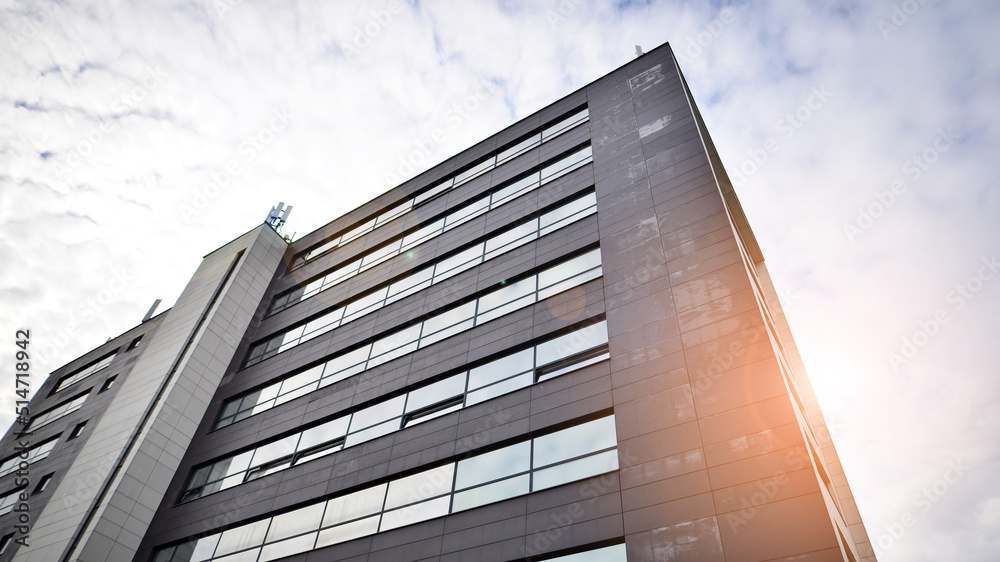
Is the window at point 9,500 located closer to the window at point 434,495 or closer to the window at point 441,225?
the window at point 441,225

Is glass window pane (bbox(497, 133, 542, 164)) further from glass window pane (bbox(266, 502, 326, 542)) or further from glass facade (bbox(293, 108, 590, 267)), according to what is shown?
glass window pane (bbox(266, 502, 326, 542))

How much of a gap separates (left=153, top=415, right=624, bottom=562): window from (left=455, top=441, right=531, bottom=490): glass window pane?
28 millimetres

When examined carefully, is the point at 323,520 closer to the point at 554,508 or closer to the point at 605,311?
the point at 554,508

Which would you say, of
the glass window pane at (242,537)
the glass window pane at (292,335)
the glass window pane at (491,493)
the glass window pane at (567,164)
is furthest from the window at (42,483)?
the glass window pane at (567,164)

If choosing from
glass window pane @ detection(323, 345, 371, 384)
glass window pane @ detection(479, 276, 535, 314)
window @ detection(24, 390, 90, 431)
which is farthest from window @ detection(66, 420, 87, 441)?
glass window pane @ detection(479, 276, 535, 314)

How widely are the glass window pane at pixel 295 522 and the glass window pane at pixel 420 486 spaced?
317 cm

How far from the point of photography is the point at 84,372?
4128 cm

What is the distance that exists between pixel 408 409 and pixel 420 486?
3.55 m

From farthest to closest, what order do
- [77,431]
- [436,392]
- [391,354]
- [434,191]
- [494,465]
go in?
[77,431] → [434,191] → [391,354] → [436,392] → [494,465]

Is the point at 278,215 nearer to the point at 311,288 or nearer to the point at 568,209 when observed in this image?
the point at 311,288

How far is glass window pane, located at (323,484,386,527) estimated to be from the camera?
59.6ft

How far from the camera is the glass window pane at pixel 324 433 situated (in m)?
21.9

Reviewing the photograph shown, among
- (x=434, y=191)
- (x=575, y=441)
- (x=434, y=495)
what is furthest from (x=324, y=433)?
(x=434, y=191)

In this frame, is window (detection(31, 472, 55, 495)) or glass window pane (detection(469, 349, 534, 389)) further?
window (detection(31, 472, 55, 495))
